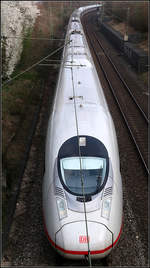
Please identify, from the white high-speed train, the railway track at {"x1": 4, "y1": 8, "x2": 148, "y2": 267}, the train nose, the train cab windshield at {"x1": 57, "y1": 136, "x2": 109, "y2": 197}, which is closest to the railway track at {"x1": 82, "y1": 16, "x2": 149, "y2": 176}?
the railway track at {"x1": 4, "y1": 8, "x2": 148, "y2": 267}

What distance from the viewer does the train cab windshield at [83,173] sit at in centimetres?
670

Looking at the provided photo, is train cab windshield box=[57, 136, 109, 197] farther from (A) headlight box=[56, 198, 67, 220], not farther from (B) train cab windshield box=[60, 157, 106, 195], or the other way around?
(A) headlight box=[56, 198, 67, 220]

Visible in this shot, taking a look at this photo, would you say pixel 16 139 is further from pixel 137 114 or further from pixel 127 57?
pixel 127 57

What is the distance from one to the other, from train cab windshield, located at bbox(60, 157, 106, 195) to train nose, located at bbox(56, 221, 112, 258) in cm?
95

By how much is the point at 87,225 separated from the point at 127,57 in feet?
83.7

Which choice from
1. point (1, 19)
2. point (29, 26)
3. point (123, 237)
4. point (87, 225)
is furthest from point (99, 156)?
point (29, 26)

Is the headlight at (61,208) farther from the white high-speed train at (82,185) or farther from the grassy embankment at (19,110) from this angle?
the grassy embankment at (19,110)

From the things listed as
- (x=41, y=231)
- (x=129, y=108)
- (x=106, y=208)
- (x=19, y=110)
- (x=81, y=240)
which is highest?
(x=129, y=108)

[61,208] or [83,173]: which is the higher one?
[83,173]

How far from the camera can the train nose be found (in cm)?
587

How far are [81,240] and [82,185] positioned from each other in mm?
1465

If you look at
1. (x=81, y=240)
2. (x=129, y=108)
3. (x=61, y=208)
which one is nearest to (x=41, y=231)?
(x=61, y=208)

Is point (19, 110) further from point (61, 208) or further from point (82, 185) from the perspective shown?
point (61, 208)

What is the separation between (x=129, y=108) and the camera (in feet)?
55.2
